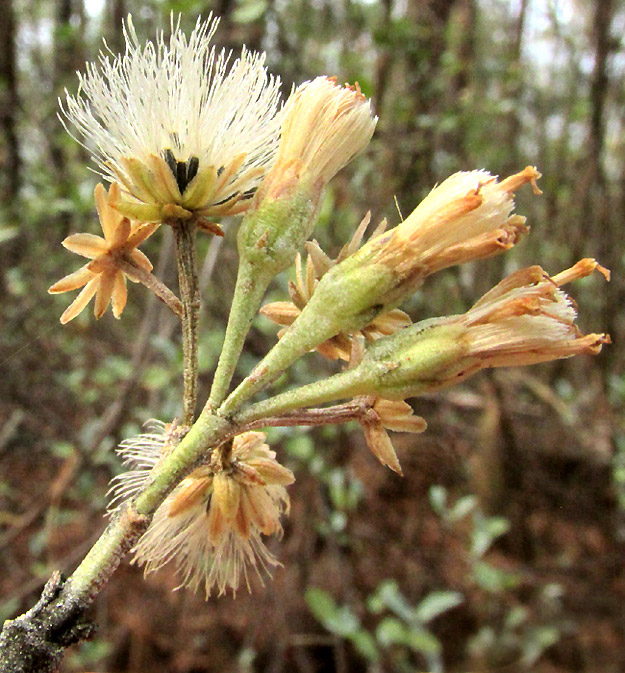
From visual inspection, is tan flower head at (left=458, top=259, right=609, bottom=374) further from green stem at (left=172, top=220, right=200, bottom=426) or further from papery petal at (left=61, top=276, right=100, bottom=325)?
papery petal at (left=61, top=276, right=100, bottom=325)

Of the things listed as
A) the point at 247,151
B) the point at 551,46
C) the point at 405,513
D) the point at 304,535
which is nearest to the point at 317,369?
the point at 304,535

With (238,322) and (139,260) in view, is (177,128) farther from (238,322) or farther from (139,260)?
(238,322)

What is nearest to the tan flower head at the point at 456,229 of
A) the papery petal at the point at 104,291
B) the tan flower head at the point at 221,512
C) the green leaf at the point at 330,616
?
the tan flower head at the point at 221,512

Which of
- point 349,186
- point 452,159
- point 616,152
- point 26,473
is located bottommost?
point 26,473

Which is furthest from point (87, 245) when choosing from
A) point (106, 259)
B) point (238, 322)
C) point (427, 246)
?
point (427, 246)

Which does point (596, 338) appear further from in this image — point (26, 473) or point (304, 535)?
point (26, 473)

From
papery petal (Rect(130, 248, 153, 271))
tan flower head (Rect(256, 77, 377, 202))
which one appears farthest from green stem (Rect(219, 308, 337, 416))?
papery petal (Rect(130, 248, 153, 271))

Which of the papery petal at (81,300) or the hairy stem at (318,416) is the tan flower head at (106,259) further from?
the hairy stem at (318,416)
